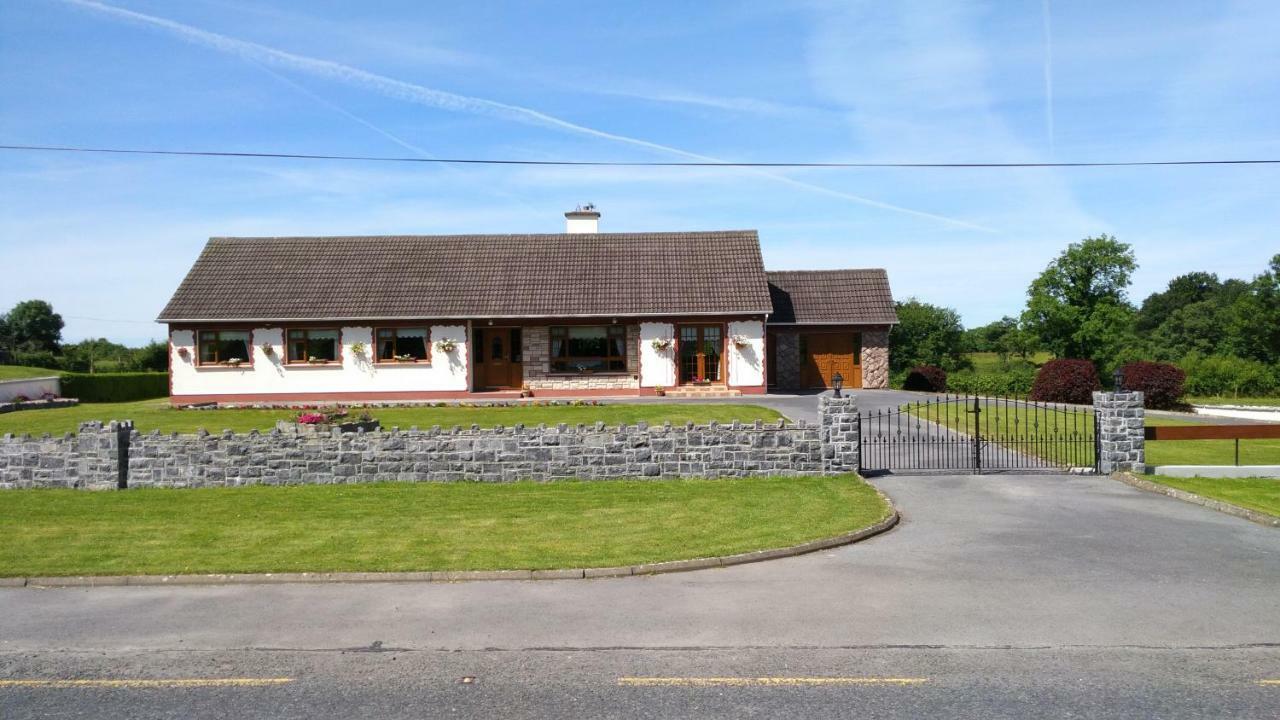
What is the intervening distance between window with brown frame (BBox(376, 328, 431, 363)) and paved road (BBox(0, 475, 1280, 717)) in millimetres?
22081

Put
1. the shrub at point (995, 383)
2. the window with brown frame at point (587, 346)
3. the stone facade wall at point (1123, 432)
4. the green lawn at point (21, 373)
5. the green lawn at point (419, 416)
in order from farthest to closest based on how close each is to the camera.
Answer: the green lawn at point (21, 373) → the shrub at point (995, 383) → the window with brown frame at point (587, 346) → the green lawn at point (419, 416) → the stone facade wall at point (1123, 432)

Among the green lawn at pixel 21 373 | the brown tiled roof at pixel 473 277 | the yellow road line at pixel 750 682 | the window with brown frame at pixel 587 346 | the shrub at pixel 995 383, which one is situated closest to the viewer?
the yellow road line at pixel 750 682

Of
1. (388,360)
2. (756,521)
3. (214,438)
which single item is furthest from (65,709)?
(388,360)

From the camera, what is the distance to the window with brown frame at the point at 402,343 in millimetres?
31828

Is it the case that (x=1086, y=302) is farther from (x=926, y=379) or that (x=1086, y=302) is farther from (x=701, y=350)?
(x=701, y=350)

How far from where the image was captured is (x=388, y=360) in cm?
3173

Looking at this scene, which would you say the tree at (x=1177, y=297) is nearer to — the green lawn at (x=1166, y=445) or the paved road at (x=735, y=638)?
Answer: the green lawn at (x=1166, y=445)

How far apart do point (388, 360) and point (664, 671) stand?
2650cm

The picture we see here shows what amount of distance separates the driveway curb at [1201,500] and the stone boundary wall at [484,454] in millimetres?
4880

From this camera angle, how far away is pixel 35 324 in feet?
238

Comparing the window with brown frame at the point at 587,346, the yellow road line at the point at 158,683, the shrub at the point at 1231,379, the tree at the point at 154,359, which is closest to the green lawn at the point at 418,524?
the yellow road line at the point at 158,683

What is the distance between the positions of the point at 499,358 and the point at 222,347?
998 centimetres

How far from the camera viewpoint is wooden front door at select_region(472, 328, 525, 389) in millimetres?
32750

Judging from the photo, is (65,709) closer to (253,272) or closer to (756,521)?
(756,521)
